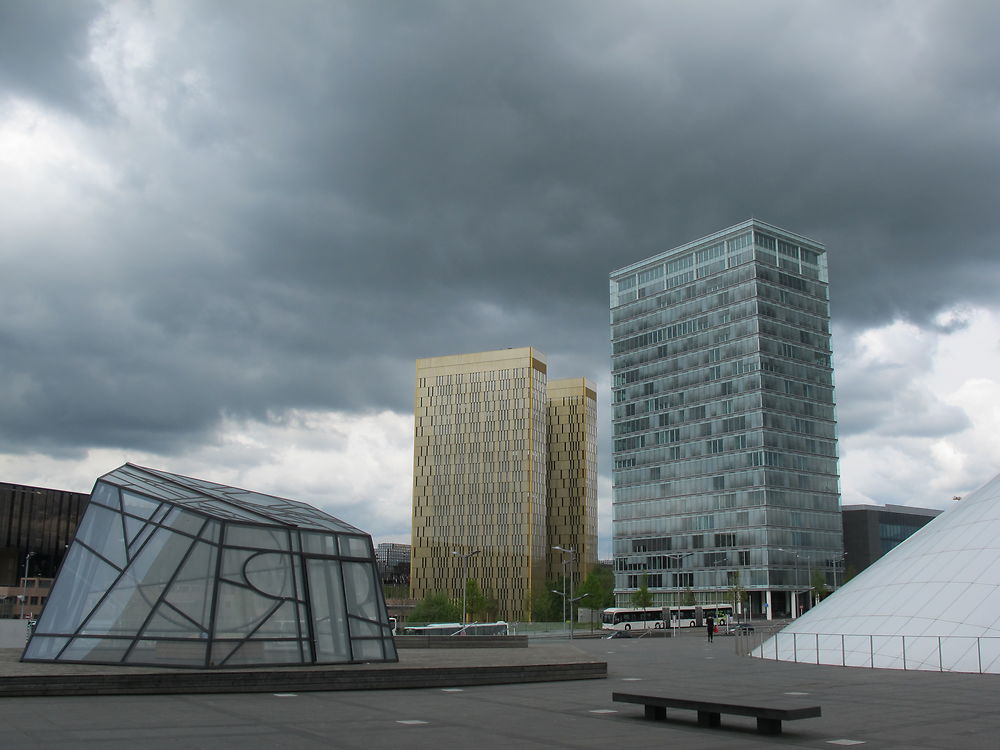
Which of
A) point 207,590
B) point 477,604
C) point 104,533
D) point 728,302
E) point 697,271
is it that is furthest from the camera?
point 697,271

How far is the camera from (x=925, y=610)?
103ft

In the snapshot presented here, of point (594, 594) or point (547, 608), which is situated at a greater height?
point (594, 594)

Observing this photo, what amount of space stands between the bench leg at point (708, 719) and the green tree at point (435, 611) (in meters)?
113

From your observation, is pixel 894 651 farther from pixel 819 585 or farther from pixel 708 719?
pixel 819 585

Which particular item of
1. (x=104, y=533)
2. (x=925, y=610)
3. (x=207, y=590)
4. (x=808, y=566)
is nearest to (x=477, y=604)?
(x=808, y=566)

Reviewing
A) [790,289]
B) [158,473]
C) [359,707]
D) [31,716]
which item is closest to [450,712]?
[359,707]

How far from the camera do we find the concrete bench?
13977 millimetres

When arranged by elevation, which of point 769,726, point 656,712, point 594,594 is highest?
point 769,726

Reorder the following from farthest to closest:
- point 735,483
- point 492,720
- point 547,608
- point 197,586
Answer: point 547,608 < point 735,483 < point 197,586 < point 492,720

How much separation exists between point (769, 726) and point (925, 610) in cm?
1964

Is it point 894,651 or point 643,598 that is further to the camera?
point 643,598

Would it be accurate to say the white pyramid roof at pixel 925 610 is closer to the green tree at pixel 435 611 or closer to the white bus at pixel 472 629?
the white bus at pixel 472 629

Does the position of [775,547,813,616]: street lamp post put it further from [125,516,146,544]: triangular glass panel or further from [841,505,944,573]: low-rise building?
[125,516,146,544]: triangular glass panel

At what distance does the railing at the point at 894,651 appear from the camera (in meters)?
27.5
